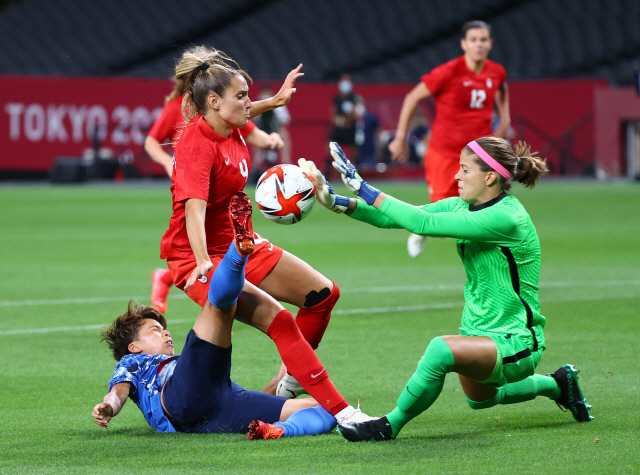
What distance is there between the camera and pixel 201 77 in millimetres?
4941

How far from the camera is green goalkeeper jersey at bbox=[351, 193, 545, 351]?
174 inches

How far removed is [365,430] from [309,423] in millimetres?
308

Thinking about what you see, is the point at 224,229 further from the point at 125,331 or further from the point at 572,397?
the point at 572,397

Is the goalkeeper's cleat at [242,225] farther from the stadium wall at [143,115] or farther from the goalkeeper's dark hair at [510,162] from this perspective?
the stadium wall at [143,115]

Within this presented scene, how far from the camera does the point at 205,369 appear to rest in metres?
4.46

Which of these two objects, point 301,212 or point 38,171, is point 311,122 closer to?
point 38,171

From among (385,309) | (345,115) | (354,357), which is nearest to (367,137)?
(345,115)

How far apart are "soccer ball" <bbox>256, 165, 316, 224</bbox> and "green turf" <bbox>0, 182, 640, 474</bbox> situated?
1.02 m

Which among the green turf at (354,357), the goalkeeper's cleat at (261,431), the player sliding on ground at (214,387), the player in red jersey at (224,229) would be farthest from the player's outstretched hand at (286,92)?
the goalkeeper's cleat at (261,431)

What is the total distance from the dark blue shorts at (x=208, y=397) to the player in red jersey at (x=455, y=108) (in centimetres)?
508

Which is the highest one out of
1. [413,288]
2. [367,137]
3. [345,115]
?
[345,115]

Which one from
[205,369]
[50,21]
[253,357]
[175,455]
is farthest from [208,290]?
[50,21]

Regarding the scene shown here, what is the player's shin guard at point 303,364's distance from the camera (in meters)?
4.54

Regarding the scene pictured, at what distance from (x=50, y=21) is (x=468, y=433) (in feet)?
92.5
